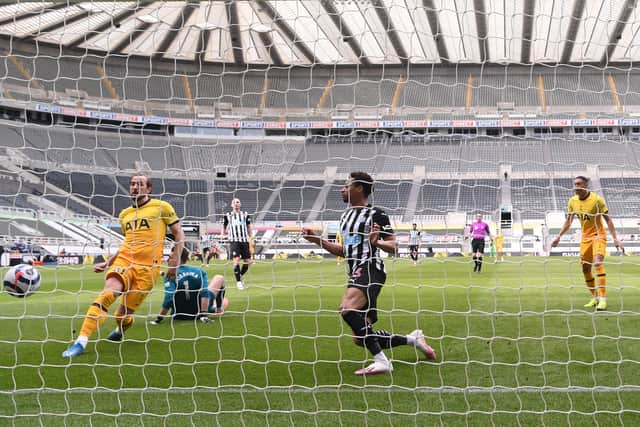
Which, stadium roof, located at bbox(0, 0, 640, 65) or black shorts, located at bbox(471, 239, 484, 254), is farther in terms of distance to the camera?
black shorts, located at bbox(471, 239, 484, 254)

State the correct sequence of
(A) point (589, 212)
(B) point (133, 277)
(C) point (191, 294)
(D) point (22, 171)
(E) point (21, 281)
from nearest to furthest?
(B) point (133, 277) → (E) point (21, 281) → (C) point (191, 294) → (A) point (589, 212) → (D) point (22, 171)

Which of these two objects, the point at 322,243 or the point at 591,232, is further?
the point at 591,232

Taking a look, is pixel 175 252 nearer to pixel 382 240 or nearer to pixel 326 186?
pixel 382 240

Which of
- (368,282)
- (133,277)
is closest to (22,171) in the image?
(133,277)

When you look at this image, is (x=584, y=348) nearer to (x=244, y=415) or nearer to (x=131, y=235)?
(x=244, y=415)

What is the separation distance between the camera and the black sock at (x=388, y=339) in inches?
175

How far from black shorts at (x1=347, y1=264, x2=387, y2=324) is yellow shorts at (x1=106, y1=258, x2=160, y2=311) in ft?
6.01

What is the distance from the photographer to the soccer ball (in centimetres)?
564

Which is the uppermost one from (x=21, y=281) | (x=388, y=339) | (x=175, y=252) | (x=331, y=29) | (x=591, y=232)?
(x=331, y=29)

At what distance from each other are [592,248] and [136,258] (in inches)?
208

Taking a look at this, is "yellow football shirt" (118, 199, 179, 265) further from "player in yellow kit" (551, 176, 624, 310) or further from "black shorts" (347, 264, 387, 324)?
"player in yellow kit" (551, 176, 624, 310)

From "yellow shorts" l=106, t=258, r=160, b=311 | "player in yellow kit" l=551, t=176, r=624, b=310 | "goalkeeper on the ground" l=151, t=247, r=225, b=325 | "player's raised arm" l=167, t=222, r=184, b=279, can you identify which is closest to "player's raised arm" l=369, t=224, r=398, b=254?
"player's raised arm" l=167, t=222, r=184, b=279

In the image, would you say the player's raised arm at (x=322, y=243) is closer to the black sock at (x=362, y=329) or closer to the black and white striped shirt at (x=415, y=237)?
the black sock at (x=362, y=329)

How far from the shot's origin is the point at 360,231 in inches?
181
